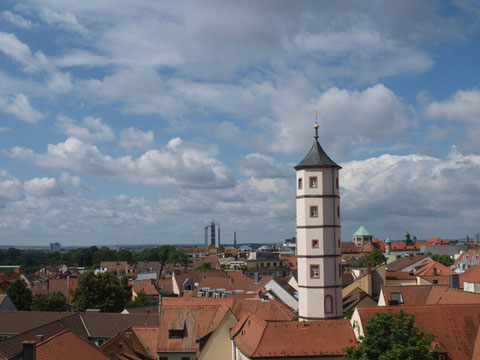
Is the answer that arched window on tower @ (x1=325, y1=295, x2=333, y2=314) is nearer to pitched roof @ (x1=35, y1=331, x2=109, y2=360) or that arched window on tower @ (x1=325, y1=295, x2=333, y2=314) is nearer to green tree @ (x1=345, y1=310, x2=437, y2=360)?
green tree @ (x1=345, y1=310, x2=437, y2=360)

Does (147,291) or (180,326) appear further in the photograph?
(147,291)

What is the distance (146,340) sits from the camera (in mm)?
47344

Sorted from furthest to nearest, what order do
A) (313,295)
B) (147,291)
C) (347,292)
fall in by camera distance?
(147,291) < (347,292) < (313,295)

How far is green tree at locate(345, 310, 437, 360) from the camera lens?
86.8 ft

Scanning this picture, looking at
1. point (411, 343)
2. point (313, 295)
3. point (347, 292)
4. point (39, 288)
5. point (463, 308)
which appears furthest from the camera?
point (39, 288)

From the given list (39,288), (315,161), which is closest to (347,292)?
(315,161)

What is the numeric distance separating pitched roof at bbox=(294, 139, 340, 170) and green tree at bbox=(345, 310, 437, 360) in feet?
64.3

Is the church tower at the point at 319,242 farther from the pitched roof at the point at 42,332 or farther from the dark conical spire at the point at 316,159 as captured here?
the pitched roof at the point at 42,332

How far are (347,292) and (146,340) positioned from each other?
2610 cm

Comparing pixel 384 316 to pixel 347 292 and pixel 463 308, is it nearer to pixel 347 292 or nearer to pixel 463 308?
pixel 463 308

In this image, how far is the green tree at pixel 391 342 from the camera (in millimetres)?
26469

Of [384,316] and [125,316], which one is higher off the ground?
[384,316]

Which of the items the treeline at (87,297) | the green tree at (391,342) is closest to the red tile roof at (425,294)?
the green tree at (391,342)

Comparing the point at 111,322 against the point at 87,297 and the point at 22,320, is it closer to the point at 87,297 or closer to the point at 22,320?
the point at 22,320
